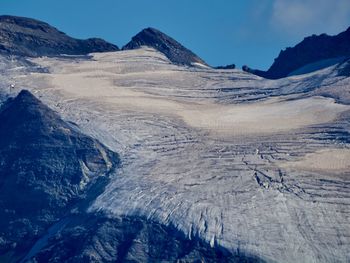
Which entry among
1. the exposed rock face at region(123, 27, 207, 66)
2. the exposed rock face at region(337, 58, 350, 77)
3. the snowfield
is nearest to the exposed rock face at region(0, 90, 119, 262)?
the snowfield

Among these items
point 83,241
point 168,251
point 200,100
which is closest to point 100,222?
point 83,241

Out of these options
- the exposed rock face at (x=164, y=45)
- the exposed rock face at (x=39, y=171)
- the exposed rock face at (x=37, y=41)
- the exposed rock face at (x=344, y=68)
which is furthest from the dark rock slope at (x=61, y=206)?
the exposed rock face at (x=164, y=45)

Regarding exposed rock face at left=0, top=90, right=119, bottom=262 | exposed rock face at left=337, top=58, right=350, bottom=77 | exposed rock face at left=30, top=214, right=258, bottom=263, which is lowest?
exposed rock face at left=30, top=214, right=258, bottom=263

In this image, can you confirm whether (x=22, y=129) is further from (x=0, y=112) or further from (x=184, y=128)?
(x=184, y=128)

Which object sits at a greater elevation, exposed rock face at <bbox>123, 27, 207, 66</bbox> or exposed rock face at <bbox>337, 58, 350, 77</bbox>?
exposed rock face at <bbox>123, 27, 207, 66</bbox>

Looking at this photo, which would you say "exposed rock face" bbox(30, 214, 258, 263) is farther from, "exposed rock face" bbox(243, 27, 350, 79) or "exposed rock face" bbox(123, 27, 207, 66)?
"exposed rock face" bbox(123, 27, 207, 66)

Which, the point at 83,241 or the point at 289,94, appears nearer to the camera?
the point at 83,241

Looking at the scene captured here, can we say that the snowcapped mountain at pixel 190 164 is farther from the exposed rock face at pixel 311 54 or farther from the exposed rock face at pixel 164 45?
the exposed rock face at pixel 164 45

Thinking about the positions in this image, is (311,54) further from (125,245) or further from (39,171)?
(125,245)
